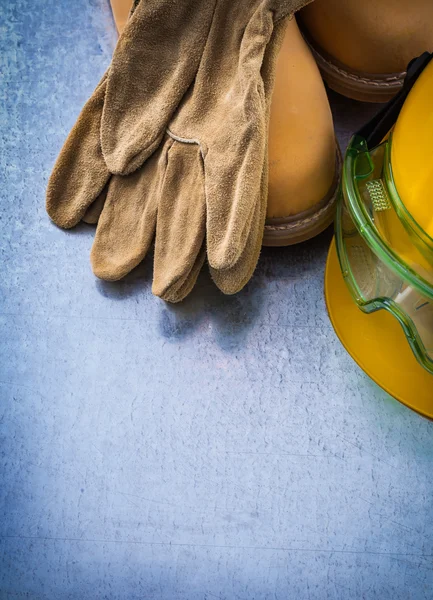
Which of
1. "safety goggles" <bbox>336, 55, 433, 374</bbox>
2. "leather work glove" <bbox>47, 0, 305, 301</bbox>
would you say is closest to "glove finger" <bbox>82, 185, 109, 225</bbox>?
"leather work glove" <bbox>47, 0, 305, 301</bbox>

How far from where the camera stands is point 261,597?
775 millimetres

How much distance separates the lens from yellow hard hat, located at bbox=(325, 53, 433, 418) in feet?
2.30

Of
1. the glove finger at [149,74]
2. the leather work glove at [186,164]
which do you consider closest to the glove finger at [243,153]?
the leather work glove at [186,164]

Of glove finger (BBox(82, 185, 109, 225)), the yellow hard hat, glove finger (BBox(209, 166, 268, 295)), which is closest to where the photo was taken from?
the yellow hard hat

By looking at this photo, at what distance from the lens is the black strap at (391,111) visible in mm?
777

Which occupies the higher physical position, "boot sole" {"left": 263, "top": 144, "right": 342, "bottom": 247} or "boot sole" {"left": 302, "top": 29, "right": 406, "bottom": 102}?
"boot sole" {"left": 302, "top": 29, "right": 406, "bottom": 102}

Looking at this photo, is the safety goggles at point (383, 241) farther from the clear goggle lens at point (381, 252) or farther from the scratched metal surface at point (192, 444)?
the scratched metal surface at point (192, 444)

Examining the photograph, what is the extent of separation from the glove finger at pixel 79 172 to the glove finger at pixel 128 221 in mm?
29

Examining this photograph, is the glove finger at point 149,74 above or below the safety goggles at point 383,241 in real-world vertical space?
above

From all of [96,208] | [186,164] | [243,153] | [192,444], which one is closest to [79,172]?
[96,208]

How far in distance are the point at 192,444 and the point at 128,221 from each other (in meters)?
0.35

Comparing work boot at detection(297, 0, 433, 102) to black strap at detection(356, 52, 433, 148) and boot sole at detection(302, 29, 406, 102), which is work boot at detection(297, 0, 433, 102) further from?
black strap at detection(356, 52, 433, 148)

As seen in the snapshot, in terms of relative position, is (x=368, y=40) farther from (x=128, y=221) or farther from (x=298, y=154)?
(x=128, y=221)

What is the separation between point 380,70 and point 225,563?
30.6 inches
